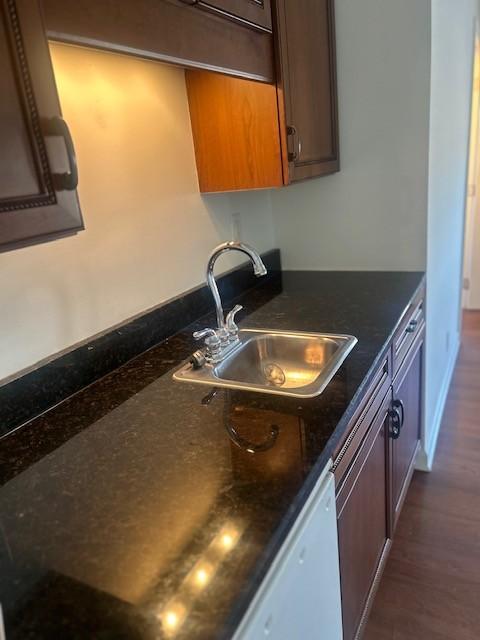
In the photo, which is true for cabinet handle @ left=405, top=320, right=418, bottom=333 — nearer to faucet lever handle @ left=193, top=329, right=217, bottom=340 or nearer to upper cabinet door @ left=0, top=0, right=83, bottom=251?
faucet lever handle @ left=193, top=329, right=217, bottom=340

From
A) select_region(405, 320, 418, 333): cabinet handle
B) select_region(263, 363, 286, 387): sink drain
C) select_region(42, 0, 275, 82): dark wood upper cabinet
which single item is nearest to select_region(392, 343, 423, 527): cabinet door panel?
select_region(405, 320, 418, 333): cabinet handle

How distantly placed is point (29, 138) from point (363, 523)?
121 cm

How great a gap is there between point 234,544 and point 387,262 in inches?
65.3

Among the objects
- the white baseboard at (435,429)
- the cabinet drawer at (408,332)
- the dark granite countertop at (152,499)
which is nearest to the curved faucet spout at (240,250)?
the dark granite countertop at (152,499)

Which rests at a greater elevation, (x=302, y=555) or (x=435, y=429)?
(x=302, y=555)

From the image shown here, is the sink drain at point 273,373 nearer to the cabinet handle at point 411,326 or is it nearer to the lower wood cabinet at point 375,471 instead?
the lower wood cabinet at point 375,471

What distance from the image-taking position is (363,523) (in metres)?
1.30

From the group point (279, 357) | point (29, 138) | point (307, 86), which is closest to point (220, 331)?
point (279, 357)

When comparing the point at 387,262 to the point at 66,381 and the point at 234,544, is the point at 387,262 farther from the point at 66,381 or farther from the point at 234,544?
the point at 234,544

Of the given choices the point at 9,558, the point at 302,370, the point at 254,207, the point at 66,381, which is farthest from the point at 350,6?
the point at 9,558

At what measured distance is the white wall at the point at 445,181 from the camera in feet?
6.47

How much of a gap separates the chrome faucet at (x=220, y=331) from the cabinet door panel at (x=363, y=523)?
474mm

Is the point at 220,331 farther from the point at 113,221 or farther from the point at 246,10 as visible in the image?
the point at 246,10

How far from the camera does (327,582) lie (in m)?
0.96
